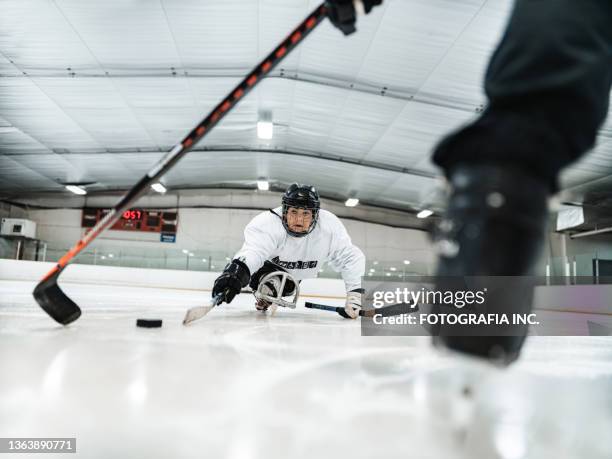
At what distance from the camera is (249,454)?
49 cm

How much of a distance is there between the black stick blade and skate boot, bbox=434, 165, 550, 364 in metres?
1.39

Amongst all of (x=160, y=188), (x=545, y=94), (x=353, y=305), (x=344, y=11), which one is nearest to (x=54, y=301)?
(x=344, y=11)

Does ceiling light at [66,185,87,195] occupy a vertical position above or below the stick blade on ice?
above

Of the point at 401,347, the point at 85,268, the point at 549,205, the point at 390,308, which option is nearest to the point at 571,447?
the point at 549,205

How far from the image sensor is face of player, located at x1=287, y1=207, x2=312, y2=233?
248 cm

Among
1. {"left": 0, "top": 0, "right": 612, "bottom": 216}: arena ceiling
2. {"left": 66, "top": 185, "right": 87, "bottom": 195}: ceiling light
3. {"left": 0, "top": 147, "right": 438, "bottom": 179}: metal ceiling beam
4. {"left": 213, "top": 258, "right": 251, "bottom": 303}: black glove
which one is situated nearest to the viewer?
{"left": 213, "top": 258, "right": 251, "bottom": 303}: black glove

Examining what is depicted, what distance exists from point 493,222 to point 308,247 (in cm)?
227

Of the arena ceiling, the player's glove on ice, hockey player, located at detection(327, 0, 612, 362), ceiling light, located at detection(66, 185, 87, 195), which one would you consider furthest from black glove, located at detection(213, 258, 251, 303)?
ceiling light, located at detection(66, 185, 87, 195)

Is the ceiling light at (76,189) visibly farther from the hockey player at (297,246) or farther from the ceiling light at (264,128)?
the hockey player at (297,246)

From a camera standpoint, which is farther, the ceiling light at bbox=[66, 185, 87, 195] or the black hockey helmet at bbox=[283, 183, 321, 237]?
the ceiling light at bbox=[66, 185, 87, 195]

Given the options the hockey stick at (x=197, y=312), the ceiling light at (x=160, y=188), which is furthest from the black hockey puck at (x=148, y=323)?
the ceiling light at (x=160, y=188)

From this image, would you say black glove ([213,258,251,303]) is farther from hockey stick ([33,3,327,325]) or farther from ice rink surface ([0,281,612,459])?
ice rink surface ([0,281,612,459])

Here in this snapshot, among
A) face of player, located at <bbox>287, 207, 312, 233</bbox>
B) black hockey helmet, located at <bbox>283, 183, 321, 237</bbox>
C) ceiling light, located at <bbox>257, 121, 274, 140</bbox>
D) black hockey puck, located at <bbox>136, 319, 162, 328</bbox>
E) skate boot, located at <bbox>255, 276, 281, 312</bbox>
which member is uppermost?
ceiling light, located at <bbox>257, 121, 274, 140</bbox>

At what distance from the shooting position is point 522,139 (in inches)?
19.7
